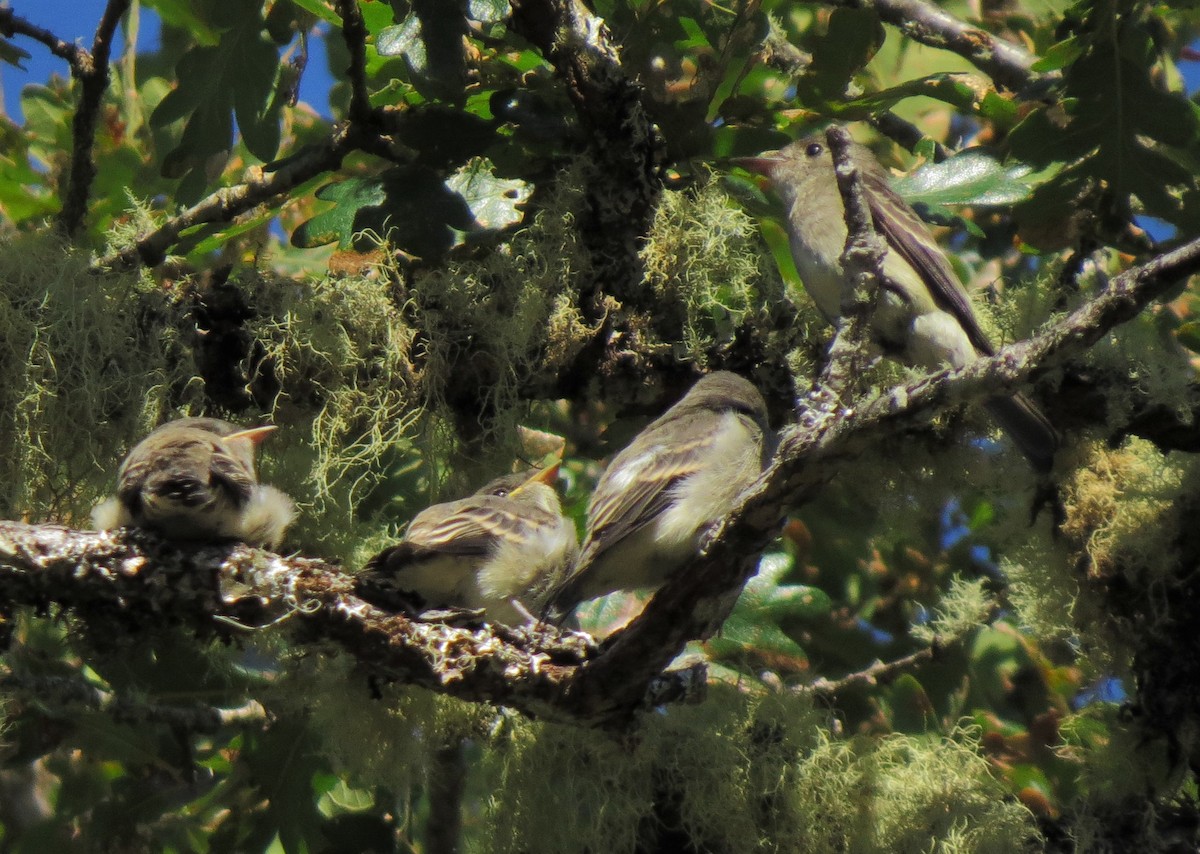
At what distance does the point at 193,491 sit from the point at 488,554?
933mm

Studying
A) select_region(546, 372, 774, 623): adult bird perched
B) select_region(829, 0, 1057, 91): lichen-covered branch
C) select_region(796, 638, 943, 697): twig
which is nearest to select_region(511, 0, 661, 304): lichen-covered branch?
select_region(546, 372, 774, 623): adult bird perched

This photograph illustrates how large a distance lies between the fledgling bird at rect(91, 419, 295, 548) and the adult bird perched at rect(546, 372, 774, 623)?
915mm

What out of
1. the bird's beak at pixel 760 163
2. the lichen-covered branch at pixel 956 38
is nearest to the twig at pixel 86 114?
the bird's beak at pixel 760 163

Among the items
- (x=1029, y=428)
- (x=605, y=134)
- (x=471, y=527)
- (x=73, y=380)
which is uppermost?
(x=73, y=380)

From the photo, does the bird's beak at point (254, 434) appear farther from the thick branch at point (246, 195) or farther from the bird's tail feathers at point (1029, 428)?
the bird's tail feathers at point (1029, 428)

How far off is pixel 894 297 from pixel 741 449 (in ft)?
3.04

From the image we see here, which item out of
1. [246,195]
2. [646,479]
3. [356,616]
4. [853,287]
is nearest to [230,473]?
[356,616]

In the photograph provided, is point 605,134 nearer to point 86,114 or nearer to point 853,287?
point 853,287

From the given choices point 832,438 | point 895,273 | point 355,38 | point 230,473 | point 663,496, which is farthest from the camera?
point 895,273

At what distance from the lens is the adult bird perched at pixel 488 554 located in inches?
142

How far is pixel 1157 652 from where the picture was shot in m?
3.88

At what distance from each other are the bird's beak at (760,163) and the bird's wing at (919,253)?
0.33 m

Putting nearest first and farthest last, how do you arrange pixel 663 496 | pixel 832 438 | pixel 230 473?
1. pixel 832 438
2. pixel 230 473
3. pixel 663 496

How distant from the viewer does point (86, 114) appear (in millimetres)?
4562
